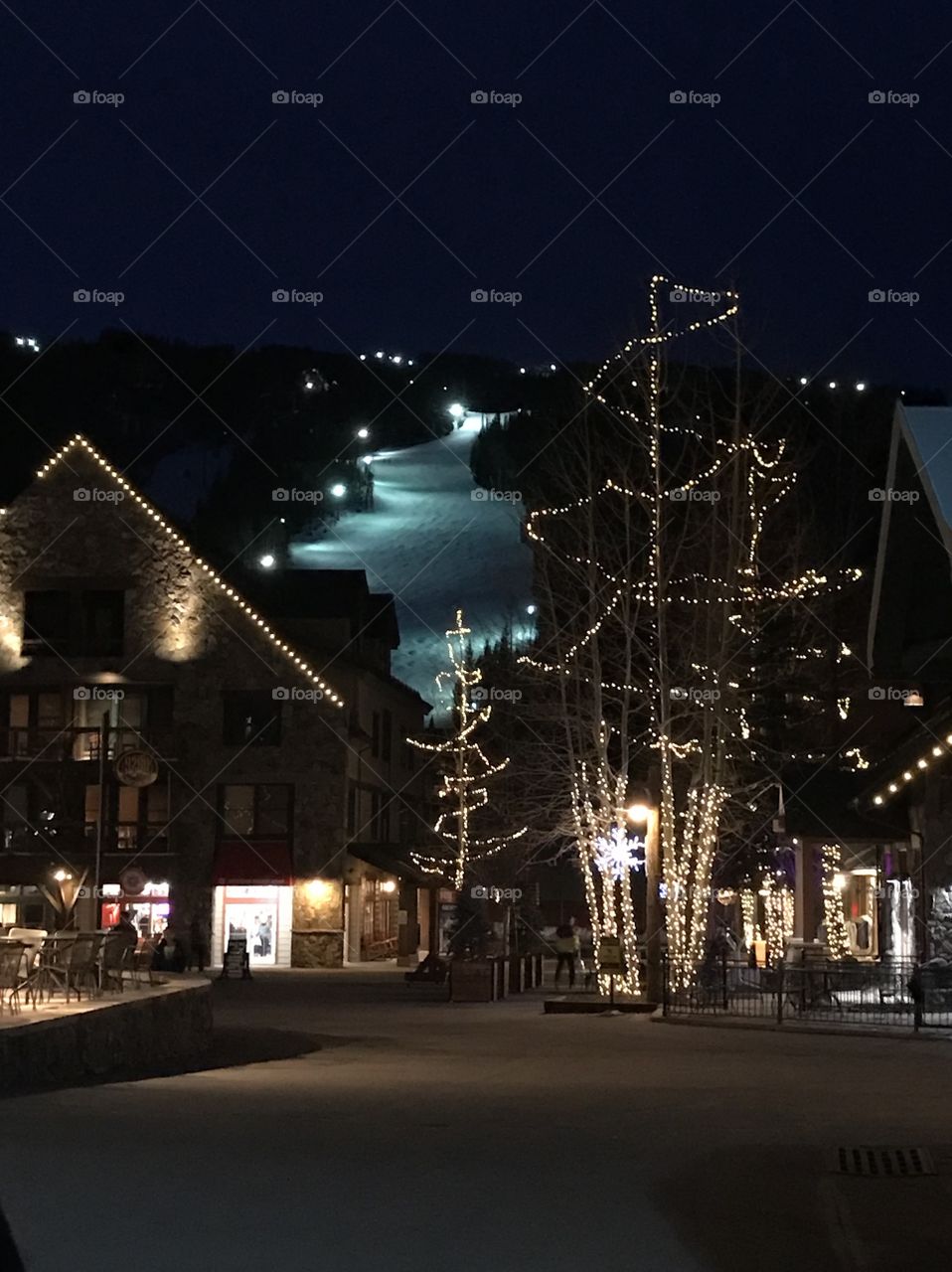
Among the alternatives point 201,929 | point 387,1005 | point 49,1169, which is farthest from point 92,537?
point 49,1169

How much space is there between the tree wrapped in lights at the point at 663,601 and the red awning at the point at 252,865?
18.8 metres

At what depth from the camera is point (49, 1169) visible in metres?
10.1

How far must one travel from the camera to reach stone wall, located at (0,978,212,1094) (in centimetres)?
1597

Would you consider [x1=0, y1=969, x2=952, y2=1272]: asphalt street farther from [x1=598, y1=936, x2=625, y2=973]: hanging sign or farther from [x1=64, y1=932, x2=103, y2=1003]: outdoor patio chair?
[x1=598, y1=936, x2=625, y2=973]: hanging sign

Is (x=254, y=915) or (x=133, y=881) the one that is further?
(x=254, y=915)

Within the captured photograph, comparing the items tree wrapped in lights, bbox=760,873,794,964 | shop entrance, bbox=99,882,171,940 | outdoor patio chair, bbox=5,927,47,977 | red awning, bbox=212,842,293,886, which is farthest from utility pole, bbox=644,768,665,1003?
shop entrance, bbox=99,882,171,940

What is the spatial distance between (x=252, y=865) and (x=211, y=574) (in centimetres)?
853

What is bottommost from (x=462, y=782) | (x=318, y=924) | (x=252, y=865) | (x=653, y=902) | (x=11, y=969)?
(x=11, y=969)

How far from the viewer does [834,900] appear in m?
41.2

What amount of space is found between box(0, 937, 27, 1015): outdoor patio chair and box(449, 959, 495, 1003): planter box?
15330mm

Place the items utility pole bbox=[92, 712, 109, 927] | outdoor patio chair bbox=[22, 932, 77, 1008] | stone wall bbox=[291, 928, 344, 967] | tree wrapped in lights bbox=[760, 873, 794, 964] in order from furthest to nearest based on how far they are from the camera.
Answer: stone wall bbox=[291, 928, 344, 967], tree wrapped in lights bbox=[760, 873, 794, 964], utility pole bbox=[92, 712, 109, 927], outdoor patio chair bbox=[22, 932, 77, 1008]

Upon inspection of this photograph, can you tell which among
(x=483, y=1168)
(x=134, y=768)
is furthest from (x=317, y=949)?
(x=483, y=1168)

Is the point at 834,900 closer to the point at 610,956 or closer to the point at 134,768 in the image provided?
the point at 610,956

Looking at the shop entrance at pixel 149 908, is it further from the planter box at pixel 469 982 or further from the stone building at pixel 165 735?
the planter box at pixel 469 982
